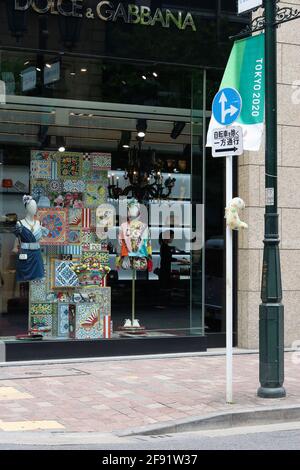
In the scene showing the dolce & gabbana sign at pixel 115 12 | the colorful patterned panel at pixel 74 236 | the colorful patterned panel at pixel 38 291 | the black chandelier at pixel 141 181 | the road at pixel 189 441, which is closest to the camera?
the road at pixel 189 441

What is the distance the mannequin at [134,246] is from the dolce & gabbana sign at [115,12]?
2.94m

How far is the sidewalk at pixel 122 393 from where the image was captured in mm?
7461

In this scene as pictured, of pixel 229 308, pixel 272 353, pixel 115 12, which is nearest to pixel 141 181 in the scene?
pixel 115 12

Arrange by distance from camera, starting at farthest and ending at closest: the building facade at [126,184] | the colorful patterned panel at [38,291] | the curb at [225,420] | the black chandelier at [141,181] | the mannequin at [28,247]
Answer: the black chandelier at [141,181] → the colorful patterned panel at [38,291] → the mannequin at [28,247] → the building facade at [126,184] → the curb at [225,420]

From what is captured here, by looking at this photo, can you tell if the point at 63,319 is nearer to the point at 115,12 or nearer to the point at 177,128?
the point at 177,128

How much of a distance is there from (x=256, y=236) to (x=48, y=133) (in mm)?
3737

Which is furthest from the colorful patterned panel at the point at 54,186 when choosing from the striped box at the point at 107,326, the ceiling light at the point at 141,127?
the striped box at the point at 107,326

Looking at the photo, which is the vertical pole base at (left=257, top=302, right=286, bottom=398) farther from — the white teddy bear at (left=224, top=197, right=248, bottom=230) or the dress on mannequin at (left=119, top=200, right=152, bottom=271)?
the dress on mannequin at (left=119, top=200, right=152, bottom=271)

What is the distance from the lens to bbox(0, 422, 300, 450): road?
6562 mm

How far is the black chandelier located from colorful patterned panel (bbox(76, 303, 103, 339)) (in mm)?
1881

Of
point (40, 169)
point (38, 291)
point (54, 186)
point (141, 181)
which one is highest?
point (40, 169)

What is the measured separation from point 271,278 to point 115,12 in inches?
194

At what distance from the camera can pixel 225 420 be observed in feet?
24.9

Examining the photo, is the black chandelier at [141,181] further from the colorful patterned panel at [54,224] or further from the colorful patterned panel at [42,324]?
the colorful patterned panel at [42,324]
